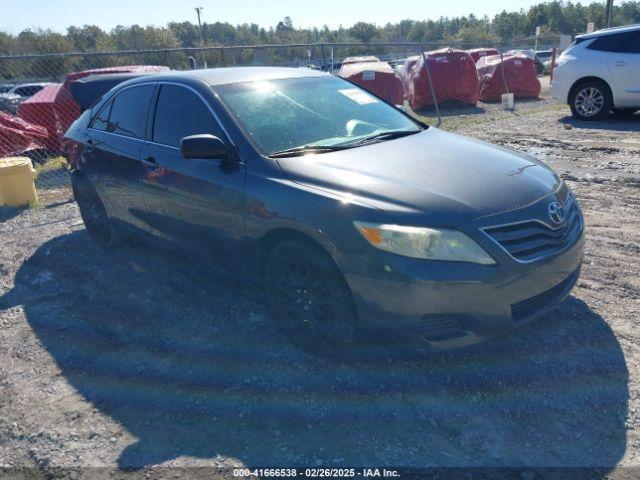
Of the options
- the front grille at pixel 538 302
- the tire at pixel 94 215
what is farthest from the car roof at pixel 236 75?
the front grille at pixel 538 302

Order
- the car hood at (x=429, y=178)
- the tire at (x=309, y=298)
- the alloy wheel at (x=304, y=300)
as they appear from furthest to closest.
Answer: the alloy wheel at (x=304, y=300) → the tire at (x=309, y=298) → the car hood at (x=429, y=178)

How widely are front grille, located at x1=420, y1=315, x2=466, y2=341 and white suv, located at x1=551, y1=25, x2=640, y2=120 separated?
9482 millimetres

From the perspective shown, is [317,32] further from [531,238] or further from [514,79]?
[531,238]

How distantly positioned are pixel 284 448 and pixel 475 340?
1.15 metres

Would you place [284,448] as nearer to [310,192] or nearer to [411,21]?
[310,192]

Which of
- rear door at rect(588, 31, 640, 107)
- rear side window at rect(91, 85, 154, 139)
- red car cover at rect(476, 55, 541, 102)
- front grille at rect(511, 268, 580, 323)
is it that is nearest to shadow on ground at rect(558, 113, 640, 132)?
rear door at rect(588, 31, 640, 107)

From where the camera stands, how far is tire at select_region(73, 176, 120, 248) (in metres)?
5.20

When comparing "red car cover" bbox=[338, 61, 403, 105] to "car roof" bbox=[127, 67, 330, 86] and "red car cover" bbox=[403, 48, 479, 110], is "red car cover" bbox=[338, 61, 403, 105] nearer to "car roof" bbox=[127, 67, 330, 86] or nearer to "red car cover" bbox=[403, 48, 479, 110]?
"red car cover" bbox=[403, 48, 479, 110]

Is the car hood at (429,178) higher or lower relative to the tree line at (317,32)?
lower

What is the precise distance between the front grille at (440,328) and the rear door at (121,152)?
8.87 ft

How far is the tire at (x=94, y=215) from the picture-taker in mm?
5203

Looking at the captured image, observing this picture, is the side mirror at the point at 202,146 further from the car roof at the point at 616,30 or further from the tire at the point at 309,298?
the car roof at the point at 616,30

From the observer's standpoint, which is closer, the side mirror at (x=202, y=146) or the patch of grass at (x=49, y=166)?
the side mirror at (x=202, y=146)

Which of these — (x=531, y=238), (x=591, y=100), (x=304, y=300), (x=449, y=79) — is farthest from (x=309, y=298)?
(x=449, y=79)
